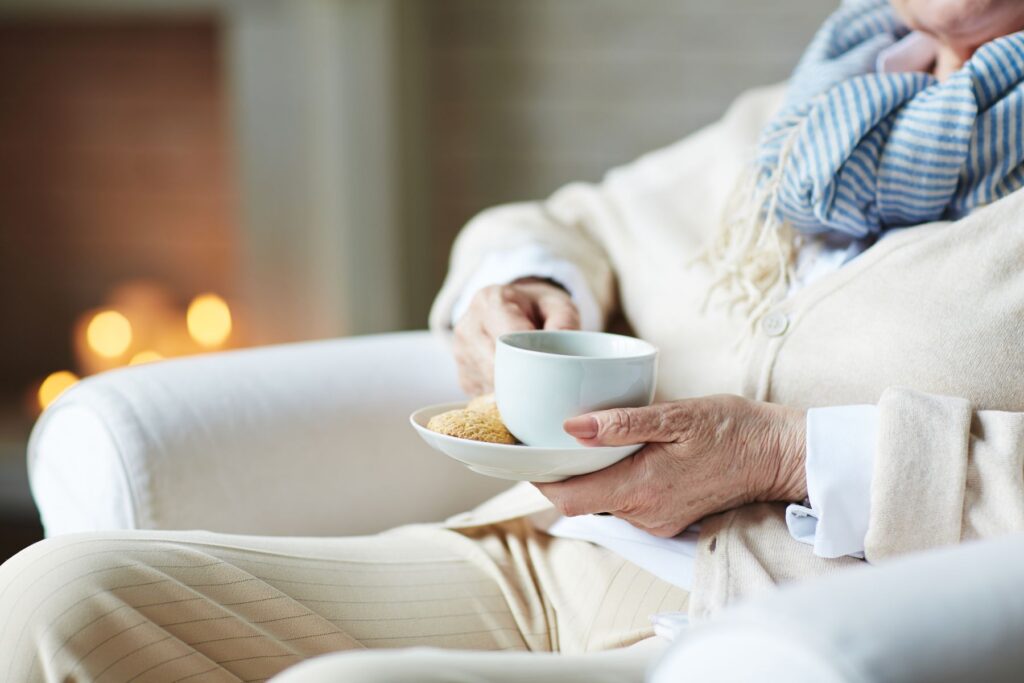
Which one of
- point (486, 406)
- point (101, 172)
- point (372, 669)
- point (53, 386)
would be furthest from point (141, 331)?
point (372, 669)

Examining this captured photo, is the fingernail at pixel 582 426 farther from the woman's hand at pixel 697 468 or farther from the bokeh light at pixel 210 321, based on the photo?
the bokeh light at pixel 210 321

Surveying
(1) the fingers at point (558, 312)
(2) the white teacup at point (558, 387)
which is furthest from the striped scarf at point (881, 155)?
(2) the white teacup at point (558, 387)

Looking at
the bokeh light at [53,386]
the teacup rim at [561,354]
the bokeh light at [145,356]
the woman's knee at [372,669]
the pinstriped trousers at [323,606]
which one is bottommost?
the bokeh light at [53,386]

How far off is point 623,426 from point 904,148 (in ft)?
1.17

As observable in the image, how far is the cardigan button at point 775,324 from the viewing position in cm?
86

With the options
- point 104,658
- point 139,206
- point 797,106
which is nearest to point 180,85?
point 139,206

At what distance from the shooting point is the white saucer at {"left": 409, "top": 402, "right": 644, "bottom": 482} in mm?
674

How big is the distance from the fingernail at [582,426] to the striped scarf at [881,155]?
0.95ft

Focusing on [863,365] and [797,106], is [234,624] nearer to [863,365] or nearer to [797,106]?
[863,365]

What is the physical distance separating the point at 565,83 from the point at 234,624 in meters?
1.58

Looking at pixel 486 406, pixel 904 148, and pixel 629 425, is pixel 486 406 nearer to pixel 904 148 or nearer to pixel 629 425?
pixel 629 425

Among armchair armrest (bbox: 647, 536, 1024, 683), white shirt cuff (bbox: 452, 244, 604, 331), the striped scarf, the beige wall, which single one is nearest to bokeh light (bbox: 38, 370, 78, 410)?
the beige wall

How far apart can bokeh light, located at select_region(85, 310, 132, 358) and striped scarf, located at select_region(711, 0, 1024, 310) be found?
5.58 feet

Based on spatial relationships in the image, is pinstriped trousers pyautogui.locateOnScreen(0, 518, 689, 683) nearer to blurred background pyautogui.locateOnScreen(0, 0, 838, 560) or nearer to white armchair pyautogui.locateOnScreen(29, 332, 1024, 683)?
white armchair pyautogui.locateOnScreen(29, 332, 1024, 683)
